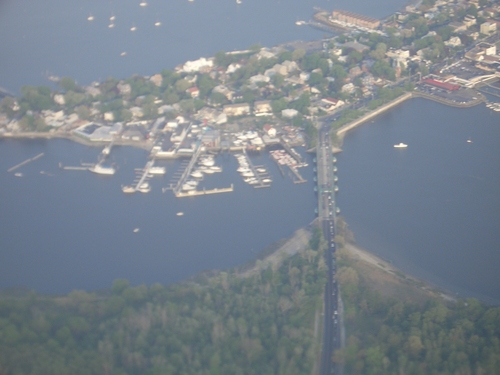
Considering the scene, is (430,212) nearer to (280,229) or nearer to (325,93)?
(280,229)

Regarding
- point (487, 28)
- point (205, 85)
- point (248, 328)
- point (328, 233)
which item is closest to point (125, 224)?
point (328, 233)

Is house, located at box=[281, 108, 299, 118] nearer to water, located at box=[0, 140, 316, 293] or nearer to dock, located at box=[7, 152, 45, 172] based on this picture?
water, located at box=[0, 140, 316, 293]

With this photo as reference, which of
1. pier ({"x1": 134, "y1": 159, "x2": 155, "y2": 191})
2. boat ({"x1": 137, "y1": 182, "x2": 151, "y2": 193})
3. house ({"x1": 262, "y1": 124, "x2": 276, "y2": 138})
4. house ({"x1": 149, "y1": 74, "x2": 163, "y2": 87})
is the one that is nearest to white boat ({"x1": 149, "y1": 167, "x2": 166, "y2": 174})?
pier ({"x1": 134, "y1": 159, "x2": 155, "y2": 191})

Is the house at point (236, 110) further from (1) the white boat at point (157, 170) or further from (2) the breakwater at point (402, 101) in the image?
(1) the white boat at point (157, 170)

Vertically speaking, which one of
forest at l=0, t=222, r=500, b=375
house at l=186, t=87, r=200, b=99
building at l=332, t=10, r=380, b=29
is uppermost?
building at l=332, t=10, r=380, b=29

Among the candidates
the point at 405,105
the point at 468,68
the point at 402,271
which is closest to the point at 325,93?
the point at 405,105

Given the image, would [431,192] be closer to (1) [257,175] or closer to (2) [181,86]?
(1) [257,175]
